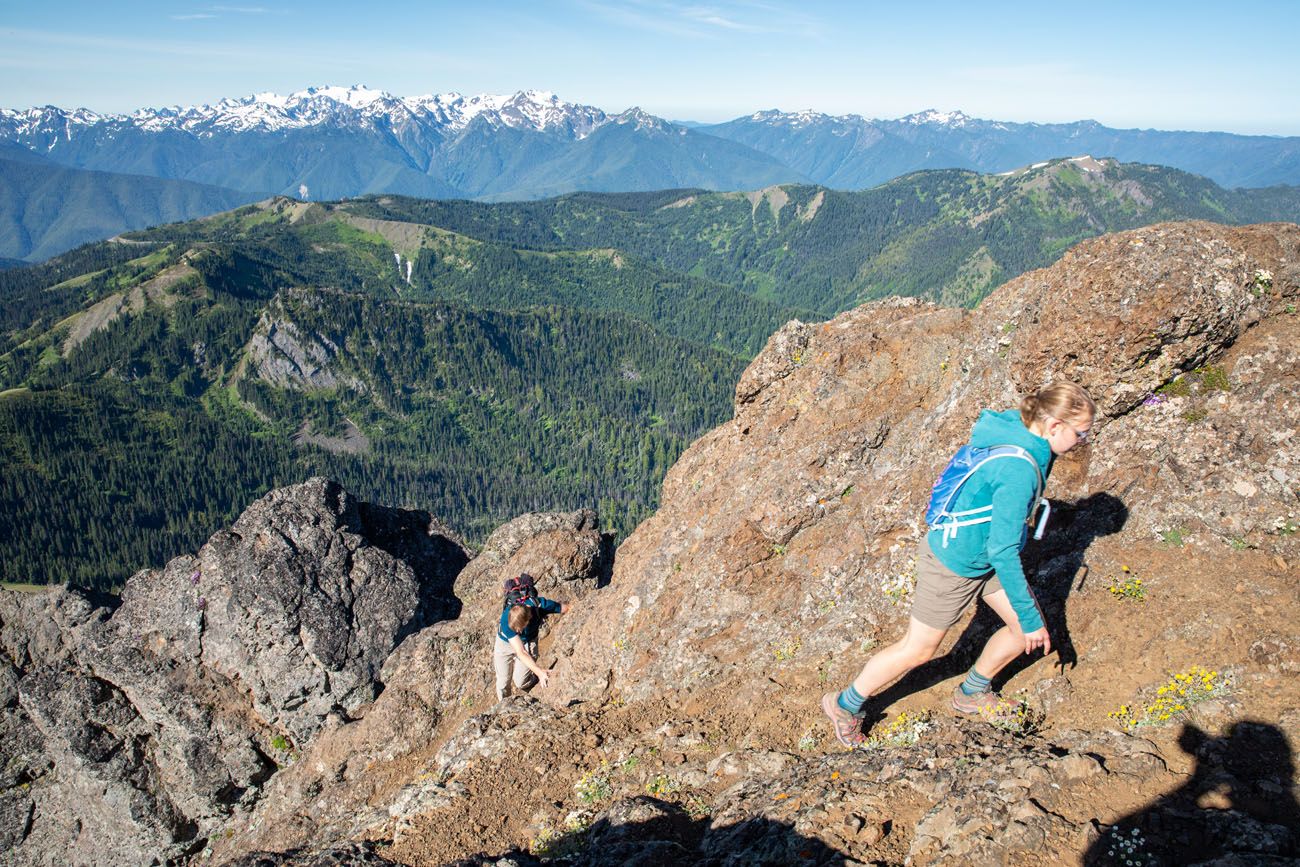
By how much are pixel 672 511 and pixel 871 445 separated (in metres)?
6.51

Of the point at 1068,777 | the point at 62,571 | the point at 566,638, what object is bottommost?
the point at 62,571

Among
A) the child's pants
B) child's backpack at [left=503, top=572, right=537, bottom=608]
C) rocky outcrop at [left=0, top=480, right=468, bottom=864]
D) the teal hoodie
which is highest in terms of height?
the teal hoodie

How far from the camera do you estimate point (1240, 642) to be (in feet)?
31.0

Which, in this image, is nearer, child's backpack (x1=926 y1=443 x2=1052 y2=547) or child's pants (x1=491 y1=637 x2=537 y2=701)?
child's backpack (x1=926 y1=443 x2=1052 y2=547)

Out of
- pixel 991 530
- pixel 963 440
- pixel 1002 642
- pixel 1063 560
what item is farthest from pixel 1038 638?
pixel 963 440

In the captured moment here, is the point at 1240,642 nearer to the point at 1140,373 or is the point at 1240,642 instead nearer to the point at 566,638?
the point at 1140,373

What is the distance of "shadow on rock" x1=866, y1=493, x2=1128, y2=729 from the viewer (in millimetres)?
10906

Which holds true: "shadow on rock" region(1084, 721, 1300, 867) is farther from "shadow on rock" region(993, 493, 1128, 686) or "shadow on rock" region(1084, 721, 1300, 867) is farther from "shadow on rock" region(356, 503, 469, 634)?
"shadow on rock" region(356, 503, 469, 634)

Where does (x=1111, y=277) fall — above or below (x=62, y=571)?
above

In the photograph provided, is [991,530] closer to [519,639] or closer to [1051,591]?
[1051,591]

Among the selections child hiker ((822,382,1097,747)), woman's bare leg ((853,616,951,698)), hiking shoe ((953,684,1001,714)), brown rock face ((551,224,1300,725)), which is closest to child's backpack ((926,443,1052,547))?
child hiker ((822,382,1097,747))

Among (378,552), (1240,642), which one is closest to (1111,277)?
(1240,642)

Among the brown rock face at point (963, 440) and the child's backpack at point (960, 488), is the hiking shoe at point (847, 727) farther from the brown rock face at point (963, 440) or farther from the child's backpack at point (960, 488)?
the child's backpack at point (960, 488)

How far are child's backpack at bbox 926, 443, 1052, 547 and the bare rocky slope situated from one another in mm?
2721
